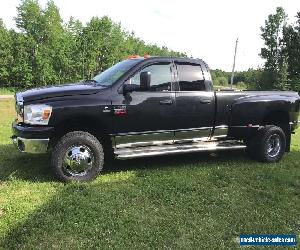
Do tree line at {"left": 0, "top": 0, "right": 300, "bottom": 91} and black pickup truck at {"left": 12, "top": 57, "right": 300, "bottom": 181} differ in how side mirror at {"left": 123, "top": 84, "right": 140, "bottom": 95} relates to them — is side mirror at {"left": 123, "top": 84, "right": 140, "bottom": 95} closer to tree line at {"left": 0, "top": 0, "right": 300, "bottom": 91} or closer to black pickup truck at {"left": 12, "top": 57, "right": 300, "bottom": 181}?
black pickup truck at {"left": 12, "top": 57, "right": 300, "bottom": 181}

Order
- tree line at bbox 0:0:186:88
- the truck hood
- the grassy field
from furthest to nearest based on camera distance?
1. tree line at bbox 0:0:186:88
2. the truck hood
3. the grassy field

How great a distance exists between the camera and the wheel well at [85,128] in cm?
636

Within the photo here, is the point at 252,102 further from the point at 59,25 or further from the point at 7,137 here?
the point at 59,25

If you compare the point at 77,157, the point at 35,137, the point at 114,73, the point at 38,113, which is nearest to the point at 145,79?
the point at 114,73

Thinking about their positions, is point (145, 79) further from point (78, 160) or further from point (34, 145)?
point (34, 145)

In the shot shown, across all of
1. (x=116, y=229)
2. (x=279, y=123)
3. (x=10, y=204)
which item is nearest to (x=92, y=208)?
(x=116, y=229)

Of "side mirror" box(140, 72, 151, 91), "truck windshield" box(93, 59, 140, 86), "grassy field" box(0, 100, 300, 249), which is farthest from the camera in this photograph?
"truck windshield" box(93, 59, 140, 86)

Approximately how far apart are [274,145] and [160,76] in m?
2.93

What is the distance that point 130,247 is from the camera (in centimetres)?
435

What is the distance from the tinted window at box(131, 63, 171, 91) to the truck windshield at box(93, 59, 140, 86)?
27 cm

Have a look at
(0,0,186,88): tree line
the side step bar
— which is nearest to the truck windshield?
the side step bar

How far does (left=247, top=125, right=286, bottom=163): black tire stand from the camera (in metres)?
8.06

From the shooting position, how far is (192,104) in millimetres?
7238

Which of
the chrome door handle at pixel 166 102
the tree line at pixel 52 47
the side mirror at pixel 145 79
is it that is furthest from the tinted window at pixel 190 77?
the tree line at pixel 52 47
